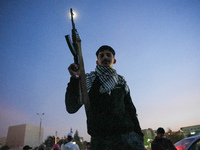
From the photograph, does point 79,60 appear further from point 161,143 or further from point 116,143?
point 161,143

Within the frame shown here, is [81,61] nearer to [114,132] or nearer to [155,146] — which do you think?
[114,132]

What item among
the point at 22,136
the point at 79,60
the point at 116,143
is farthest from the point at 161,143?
the point at 22,136

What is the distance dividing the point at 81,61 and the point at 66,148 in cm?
593

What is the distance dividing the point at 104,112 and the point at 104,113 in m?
0.01

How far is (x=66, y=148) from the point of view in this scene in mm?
6086

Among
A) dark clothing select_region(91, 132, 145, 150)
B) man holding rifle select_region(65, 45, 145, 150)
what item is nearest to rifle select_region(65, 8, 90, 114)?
man holding rifle select_region(65, 45, 145, 150)

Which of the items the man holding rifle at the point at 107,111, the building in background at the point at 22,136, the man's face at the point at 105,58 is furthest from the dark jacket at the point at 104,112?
the building in background at the point at 22,136

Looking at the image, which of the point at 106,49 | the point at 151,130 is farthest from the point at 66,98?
the point at 151,130

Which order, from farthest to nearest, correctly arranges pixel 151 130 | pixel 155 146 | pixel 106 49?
pixel 151 130, pixel 155 146, pixel 106 49

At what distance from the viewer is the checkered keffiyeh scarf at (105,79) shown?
1575 mm

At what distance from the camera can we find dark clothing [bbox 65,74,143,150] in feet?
4.28

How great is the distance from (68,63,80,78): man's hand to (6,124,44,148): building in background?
248ft

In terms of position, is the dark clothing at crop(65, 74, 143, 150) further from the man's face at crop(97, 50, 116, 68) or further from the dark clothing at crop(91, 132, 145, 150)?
the man's face at crop(97, 50, 116, 68)

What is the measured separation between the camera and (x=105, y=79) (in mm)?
1671
